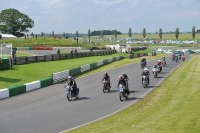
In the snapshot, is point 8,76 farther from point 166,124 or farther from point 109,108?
point 166,124

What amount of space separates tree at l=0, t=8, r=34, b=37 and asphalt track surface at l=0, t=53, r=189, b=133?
92.5 metres

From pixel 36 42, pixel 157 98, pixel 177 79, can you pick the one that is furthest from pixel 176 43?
pixel 157 98

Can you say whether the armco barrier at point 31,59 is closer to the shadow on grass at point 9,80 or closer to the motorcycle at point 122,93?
the shadow on grass at point 9,80

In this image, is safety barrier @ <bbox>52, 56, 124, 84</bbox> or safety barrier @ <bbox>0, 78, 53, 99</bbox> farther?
safety barrier @ <bbox>52, 56, 124, 84</bbox>

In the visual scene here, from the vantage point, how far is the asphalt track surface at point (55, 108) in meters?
14.8

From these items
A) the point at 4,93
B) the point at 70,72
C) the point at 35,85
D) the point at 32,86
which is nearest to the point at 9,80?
the point at 35,85

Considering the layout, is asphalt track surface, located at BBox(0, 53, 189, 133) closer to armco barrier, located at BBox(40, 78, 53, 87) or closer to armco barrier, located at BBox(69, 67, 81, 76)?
armco barrier, located at BBox(40, 78, 53, 87)

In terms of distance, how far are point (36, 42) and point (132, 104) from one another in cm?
7463

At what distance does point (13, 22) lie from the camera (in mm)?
115375

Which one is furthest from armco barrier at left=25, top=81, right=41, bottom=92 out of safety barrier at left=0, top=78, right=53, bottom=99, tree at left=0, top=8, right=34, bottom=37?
tree at left=0, top=8, right=34, bottom=37

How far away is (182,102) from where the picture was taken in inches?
771

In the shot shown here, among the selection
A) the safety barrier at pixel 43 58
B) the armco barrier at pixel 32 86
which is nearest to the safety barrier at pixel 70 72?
the armco barrier at pixel 32 86

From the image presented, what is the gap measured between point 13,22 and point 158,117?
354 feet

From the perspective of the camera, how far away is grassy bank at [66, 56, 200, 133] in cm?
1324
